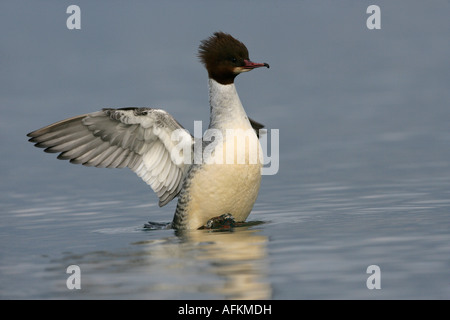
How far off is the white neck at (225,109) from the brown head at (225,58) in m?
0.10

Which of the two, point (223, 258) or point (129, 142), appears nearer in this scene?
point (223, 258)

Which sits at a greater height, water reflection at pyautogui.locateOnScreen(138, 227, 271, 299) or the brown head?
the brown head

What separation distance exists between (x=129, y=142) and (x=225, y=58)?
4.46 feet

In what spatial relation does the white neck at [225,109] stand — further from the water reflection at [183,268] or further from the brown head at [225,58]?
the water reflection at [183,268]

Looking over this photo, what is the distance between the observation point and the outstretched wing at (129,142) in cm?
907

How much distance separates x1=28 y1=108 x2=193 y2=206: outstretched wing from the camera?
907 centimetres

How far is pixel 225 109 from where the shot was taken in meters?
8.93

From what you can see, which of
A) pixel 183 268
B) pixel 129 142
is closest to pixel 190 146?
pixel 129 142

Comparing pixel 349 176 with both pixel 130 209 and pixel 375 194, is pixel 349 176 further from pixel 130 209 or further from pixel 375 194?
pixel 130 209

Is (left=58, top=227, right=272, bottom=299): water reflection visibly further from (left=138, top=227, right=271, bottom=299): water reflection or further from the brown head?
the brown head

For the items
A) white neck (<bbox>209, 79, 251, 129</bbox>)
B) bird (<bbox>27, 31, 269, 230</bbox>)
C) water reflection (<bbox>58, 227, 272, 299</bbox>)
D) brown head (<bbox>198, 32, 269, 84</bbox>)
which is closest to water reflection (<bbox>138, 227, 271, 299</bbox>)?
water reflection (<bbox>58, 227, 272, 299</bbox>)

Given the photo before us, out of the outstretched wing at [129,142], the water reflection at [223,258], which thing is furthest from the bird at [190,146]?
the water reflection at [223,258]

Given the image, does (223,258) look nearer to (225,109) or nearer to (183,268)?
(183,268)
